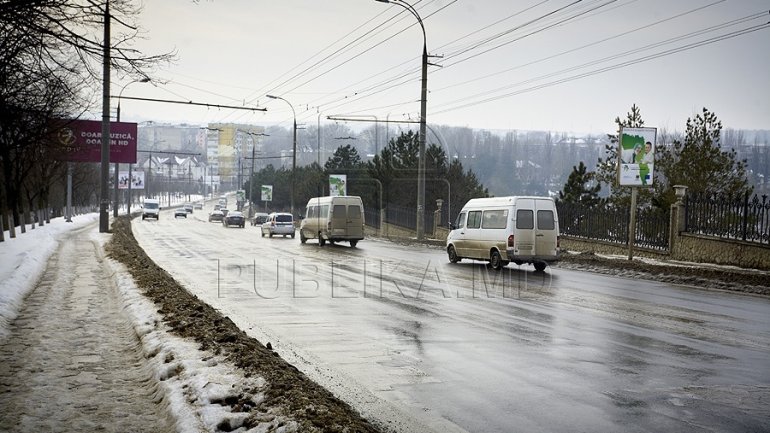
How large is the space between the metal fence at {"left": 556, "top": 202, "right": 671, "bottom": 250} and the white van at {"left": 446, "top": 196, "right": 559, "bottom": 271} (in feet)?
21.3

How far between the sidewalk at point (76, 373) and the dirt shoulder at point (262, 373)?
0.65 meters

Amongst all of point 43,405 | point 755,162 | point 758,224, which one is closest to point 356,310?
point 43,405

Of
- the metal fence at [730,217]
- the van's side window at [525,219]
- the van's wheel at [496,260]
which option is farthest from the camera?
the van's wheel at [496,260]

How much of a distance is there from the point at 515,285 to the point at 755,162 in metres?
75.5

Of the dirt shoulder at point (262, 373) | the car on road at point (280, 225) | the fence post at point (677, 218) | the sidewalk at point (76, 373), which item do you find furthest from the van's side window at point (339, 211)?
the dirt shoulder at point (262, 373)

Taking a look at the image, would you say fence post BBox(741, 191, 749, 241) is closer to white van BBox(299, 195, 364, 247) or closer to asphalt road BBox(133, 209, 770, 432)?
asphalt road BBox(133, 209, 770, 432)

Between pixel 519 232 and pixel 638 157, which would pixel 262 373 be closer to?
pixel 519 232

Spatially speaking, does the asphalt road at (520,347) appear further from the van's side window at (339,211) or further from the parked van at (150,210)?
the parked van at (150,210)

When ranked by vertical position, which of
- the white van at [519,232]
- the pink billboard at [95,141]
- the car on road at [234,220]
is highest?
the pink billboard at [95,141]

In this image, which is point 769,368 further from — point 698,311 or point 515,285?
point 515,285

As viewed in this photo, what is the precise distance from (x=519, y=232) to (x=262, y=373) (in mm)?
16484

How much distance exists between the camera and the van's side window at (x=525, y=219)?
22.8 meters

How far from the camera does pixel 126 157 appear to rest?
1529 inches

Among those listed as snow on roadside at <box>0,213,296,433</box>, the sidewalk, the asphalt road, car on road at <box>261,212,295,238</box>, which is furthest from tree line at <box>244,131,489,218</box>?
snow on roadside at <box>0,213,296,433</box>
